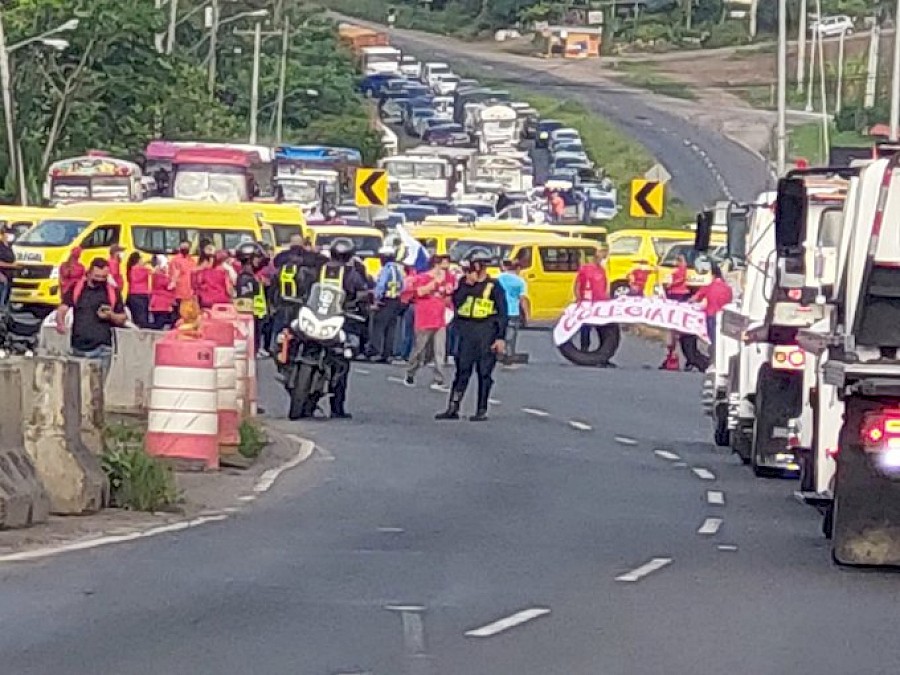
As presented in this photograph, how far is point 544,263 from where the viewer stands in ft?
175

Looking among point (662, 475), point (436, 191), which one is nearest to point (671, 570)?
point (662, 475)

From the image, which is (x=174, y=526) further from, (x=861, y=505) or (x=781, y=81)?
(x=781, y=81)

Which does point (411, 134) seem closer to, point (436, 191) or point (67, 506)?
point (436, 191)

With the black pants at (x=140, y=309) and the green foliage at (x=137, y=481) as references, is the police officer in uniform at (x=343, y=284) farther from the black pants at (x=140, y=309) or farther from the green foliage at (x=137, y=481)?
the green foliage at (x=137, y=481)

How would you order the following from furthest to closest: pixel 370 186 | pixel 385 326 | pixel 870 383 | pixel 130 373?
pixel 370 186 → pixel 385 326 → pixel 130 373 → pixel 870 383

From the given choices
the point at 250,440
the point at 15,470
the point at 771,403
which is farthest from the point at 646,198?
the point at 15,470

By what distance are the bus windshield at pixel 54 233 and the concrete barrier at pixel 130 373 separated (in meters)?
17.3

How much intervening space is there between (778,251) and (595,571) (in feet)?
13.7

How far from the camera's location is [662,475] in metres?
25.0

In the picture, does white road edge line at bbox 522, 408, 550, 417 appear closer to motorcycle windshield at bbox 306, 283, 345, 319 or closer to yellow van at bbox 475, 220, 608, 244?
motorcycle windshield at bbox 306, 283, 345, 319

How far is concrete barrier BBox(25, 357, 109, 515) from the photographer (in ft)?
Result: 62.4

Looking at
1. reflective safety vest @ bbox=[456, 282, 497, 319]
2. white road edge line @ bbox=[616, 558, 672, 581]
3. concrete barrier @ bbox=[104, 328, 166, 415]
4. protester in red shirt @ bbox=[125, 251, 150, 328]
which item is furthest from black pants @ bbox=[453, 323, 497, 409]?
white road edge line @ bbox=[616, 558, 672, 581]

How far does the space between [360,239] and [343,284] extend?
1939cm

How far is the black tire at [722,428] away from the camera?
2850cm
